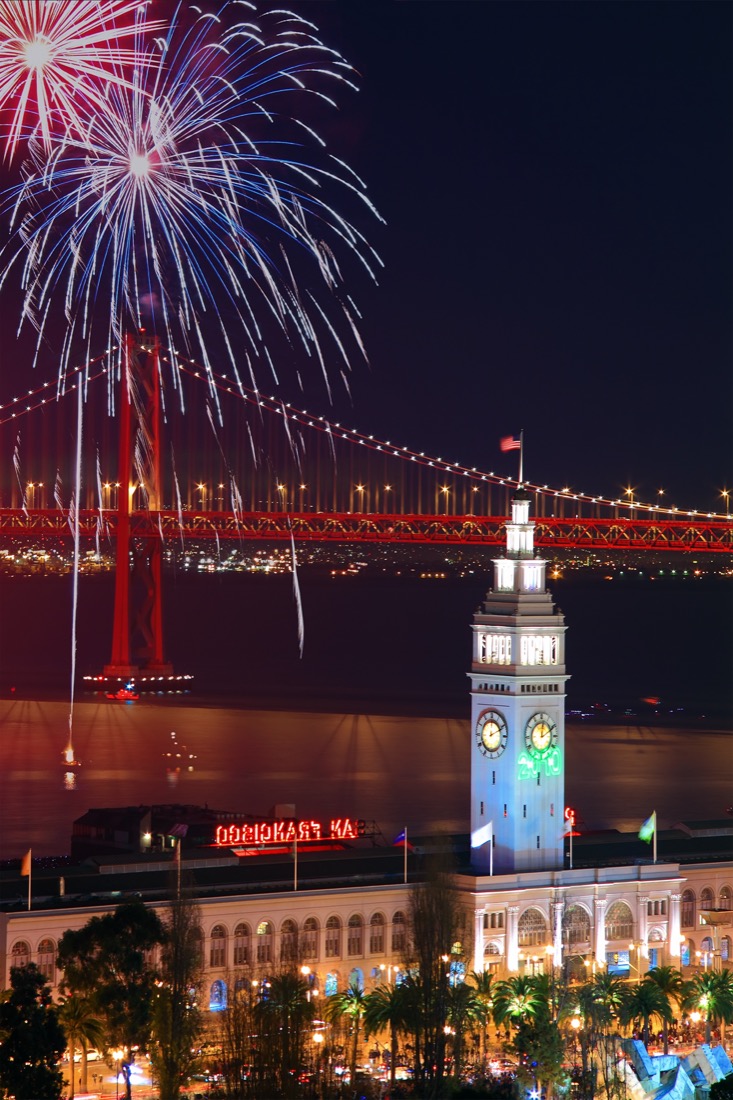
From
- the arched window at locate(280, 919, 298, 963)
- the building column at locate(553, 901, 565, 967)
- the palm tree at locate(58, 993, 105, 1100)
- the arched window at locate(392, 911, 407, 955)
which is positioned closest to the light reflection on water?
the building column at locate(553, 901, 565, 967)

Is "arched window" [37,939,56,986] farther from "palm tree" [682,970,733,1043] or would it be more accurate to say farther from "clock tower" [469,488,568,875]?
"palm tree" [682,970,733,1043]

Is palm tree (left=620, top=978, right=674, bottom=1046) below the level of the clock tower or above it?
below

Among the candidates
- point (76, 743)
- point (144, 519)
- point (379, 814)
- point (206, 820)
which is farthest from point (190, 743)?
point (206, 820)

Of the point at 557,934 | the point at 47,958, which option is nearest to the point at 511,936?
the point at 557,934

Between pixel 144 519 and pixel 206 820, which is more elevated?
pixel 144 519

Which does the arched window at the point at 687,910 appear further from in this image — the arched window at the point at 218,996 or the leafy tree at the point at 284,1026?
the leafy tree at the point at 284,1026

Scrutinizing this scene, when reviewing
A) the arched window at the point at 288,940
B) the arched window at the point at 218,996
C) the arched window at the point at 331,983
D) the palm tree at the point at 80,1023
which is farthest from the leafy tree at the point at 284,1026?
the arched window at the point at 331,983

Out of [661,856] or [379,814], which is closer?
[661,856]

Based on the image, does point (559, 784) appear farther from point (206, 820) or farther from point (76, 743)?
point (76, 743)
